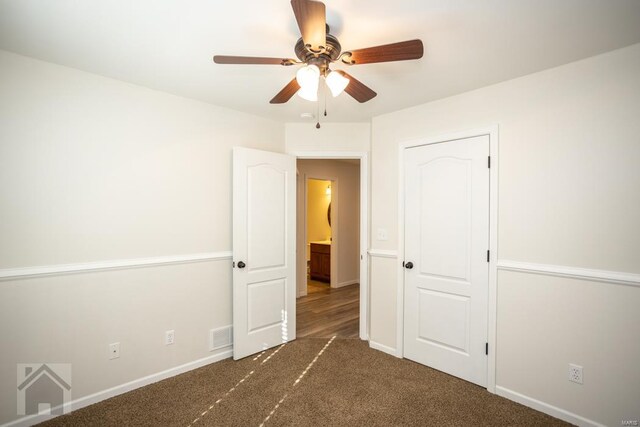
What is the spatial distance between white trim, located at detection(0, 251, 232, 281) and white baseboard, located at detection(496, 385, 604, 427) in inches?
104

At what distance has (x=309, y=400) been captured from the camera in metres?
2.34

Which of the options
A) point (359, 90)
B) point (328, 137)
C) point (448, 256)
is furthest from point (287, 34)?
point (448, 256)

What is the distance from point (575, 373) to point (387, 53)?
242cm

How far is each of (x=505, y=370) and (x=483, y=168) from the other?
5.30 feet

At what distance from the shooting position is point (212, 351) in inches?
116

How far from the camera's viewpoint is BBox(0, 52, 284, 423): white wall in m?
2.03

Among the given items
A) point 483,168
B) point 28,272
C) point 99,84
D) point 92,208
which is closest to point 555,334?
point 483,168

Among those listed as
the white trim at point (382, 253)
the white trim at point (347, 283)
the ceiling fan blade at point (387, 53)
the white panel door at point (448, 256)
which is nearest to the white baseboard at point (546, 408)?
the white panel door at point (448, 256)

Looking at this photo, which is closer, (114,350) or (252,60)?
(252,60)

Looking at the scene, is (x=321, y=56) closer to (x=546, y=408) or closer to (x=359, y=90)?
(x=359, y=90)

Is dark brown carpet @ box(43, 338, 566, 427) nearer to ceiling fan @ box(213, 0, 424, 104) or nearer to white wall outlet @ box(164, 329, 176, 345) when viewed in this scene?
white wall outlet @ box(164, 329, 176, 345)

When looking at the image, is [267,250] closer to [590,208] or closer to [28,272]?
[28,272]

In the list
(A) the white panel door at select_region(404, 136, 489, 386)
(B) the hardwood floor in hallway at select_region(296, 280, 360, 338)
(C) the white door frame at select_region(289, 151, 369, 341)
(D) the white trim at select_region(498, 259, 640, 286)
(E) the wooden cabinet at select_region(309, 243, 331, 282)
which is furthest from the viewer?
(E) the wooden cabinet at select_region(309, 243, 331, 282)

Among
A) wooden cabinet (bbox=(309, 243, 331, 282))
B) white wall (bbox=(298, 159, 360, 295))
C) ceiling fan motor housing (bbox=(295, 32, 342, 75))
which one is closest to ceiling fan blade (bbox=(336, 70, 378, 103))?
ceiling fan motor housing (bbox=(295, 32, 342, 75))
